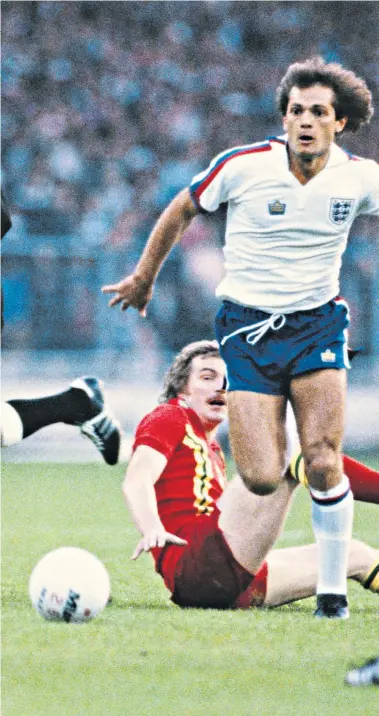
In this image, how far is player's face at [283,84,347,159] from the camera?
4.57 m

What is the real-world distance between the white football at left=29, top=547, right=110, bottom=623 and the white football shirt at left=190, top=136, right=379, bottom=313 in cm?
112

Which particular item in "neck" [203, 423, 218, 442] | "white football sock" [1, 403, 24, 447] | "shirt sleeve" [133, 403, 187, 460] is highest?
"shirt sleeve" [133, 403, 187, 460]

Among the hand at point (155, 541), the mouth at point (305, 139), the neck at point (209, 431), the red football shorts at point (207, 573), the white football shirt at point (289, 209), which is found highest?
the mouth at point (305, 139)

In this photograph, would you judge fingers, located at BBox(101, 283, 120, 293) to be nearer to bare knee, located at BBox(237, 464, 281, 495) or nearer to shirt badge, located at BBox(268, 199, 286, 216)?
shirt badge, located at BBox(268, 199, 286, 216)

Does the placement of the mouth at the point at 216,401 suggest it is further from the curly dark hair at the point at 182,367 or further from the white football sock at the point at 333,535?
the white football sock at the point at 333,535

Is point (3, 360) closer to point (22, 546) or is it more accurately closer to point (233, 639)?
point (22, 546)

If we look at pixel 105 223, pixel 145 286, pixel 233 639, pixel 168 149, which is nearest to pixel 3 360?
pixel 105 223

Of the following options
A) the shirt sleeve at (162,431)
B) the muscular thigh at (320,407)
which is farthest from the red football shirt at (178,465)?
the muscular thigh at (320,407)

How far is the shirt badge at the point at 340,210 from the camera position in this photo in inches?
181

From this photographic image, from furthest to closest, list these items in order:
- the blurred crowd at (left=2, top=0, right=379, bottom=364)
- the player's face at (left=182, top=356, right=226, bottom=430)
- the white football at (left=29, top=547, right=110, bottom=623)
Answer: the blurred crowd at (left=2, top=0, right=379, bottom=364)
the player's face at (left=182, top=356, right=226, bottom=430)
the white football at (left=29, top=547, right=110, bottom=623)

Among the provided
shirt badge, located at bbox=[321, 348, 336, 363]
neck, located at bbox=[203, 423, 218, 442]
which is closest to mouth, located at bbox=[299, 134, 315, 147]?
shirt badge, located at bbox=[321, 348, 336, 363]

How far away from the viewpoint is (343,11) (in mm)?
14992

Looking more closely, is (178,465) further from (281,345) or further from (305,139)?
(305,139)

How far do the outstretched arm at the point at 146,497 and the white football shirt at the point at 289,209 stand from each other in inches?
26.0
